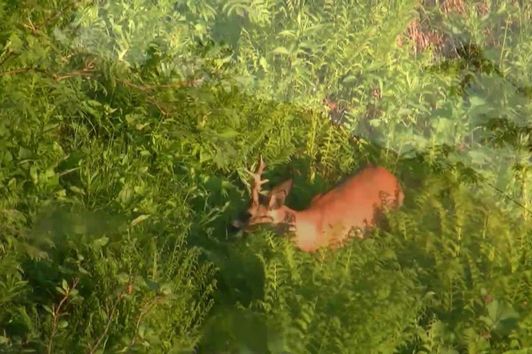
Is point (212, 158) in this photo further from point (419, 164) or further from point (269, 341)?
point (269, 341)

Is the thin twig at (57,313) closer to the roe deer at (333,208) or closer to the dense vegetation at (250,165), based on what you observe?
the dense vegetation at (250,165)

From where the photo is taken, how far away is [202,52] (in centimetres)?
658

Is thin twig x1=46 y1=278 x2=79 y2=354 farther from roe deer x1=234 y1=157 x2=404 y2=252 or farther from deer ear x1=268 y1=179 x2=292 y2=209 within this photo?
deer ear x1=268 y1=179 x2=292 y2=209

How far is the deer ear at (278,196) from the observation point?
6141mm

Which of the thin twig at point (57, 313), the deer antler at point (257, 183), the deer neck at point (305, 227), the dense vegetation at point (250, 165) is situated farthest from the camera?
the deer antler at point (257, 183)

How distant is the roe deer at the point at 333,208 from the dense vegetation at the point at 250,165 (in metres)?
0.13

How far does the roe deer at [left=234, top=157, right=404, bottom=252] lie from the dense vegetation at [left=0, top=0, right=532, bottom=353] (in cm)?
13

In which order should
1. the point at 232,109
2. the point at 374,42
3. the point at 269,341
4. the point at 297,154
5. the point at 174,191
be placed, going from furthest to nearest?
the point at 374,42 → the point at 297,154 → the point at 232,109 → the point at 174,191 → the point at 269,341

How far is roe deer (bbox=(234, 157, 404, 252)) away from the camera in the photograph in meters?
6.01

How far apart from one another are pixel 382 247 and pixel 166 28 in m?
2.84

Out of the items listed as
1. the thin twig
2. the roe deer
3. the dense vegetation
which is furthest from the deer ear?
the thin twig

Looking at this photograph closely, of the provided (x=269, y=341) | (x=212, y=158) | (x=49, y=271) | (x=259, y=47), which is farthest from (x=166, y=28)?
(x=269, y=341)

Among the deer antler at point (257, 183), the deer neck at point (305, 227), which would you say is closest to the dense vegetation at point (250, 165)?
Answer: the deer antler at point (257, 183)

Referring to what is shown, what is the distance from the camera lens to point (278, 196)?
6.17 metres
